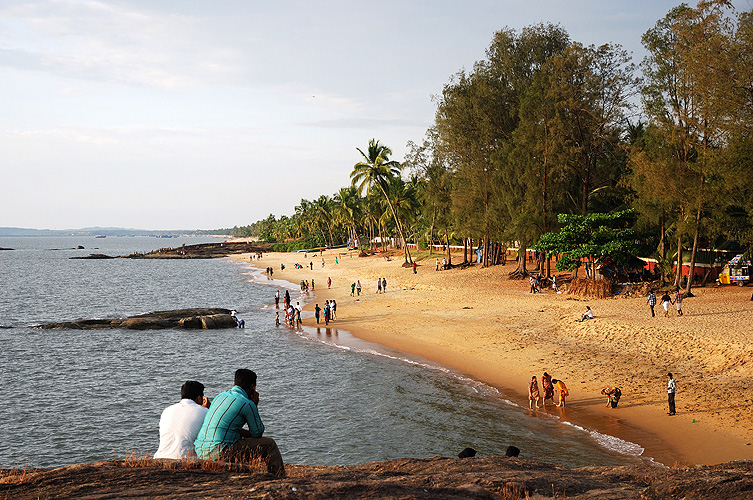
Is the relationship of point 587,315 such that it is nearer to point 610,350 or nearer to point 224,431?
point 610,350

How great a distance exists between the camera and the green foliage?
36656 mm

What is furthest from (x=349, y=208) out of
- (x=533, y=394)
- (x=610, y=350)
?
(x=533, y=394)

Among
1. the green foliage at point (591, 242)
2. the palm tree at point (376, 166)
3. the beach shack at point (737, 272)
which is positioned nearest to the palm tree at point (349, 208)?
the palm tree at point (376, 166)

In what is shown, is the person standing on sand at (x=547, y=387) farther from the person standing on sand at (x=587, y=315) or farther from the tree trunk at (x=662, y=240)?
the tree trunk at (x=662, y=240)

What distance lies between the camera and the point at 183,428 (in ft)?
24.9

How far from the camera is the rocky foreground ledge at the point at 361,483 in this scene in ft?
20.6

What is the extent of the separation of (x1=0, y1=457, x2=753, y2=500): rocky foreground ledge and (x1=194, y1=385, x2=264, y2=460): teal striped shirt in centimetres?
24

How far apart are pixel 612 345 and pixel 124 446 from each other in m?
20.8

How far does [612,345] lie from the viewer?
84.0 ft

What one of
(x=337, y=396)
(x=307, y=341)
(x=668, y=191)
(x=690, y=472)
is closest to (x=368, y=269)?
(x=307, y=341)

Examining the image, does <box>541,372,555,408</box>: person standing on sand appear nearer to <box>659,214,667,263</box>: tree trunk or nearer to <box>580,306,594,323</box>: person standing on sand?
<box>580,306,594,323</box>: person standing on sand

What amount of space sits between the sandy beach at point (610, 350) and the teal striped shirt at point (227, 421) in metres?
12.5

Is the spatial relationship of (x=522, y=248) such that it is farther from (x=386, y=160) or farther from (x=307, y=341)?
(x=386, y=160)

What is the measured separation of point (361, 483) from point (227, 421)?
1.89 metres
